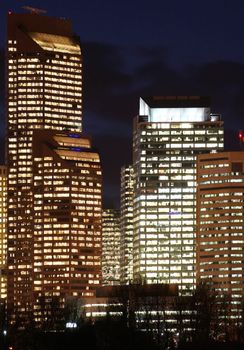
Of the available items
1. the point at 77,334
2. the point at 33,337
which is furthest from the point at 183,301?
the point at 77,334

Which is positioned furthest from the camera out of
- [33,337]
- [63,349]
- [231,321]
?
[231,321]

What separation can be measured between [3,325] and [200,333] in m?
28.8

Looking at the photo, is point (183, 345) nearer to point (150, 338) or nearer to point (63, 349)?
point (150, 338)

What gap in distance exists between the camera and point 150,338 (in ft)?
481

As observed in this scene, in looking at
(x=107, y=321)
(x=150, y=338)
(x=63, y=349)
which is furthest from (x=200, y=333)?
(x=63, y=349)

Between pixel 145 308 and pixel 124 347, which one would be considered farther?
pixel 145 308

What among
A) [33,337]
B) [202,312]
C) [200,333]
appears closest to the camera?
[33,337]

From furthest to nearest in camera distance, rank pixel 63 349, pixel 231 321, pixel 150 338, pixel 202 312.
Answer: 1. pixel 231 321
2. pixel 202 312
3. pixel 150 338
4. pixel 63 349

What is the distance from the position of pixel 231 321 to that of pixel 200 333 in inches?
1096

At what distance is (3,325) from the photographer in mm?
185750

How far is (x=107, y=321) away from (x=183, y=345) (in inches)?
587

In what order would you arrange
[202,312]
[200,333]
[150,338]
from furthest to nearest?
[202,312] < [200,333] < [150,338]

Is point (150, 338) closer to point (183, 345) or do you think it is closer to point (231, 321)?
point (183, 345)

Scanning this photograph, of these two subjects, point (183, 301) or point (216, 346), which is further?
point (183, 301)
